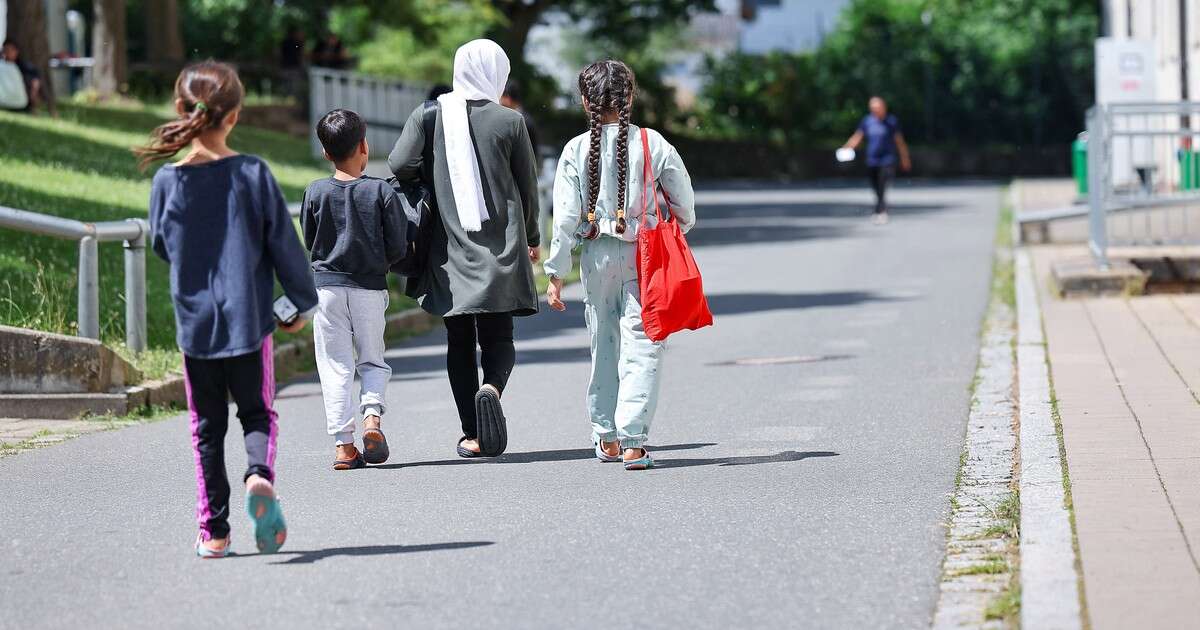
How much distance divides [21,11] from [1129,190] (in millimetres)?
17012

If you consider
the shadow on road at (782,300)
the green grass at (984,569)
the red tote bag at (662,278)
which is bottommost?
the shadow on road at (782,300)

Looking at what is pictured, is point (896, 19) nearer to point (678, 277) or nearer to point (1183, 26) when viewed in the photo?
point (1183, 26)

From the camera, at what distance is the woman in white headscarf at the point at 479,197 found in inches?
301

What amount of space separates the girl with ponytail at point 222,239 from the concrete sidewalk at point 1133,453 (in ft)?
8.04

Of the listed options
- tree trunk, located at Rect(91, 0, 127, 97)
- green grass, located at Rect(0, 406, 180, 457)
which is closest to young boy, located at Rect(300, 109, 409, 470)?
green grass, located at Rect(0, 406, 180, 457)

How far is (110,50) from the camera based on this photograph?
31.2 m

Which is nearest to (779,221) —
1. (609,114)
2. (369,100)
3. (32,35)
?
(369,100)

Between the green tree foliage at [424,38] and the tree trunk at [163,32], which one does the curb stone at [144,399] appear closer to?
the tree trunk at [163,32]

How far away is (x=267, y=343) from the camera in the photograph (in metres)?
5.94

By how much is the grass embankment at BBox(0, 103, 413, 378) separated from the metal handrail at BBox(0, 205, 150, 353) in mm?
185

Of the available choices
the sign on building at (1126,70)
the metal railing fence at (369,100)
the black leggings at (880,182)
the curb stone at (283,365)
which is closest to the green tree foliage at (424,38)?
the metal railing fence at (369,100)

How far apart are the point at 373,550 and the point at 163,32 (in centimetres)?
2915

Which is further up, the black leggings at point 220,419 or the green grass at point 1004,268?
the black leggings at point 220,419

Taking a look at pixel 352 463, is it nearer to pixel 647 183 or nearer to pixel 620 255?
pixel 620 255
